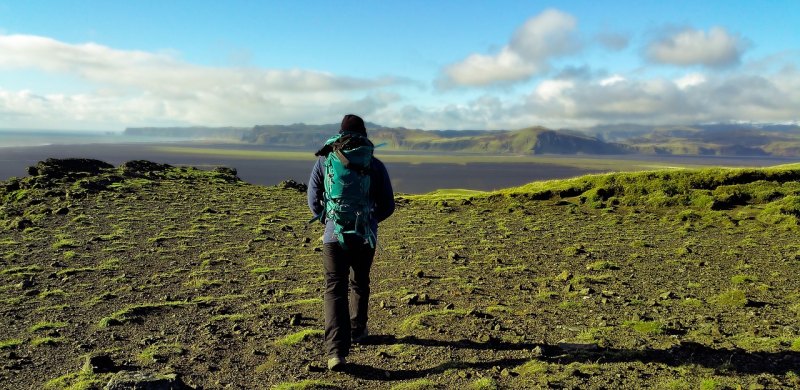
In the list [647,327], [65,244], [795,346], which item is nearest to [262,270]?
[65,244]

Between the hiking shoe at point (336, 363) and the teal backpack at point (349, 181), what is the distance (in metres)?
1.66

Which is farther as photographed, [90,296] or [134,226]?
[134,226]

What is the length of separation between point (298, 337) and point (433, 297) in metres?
3.59

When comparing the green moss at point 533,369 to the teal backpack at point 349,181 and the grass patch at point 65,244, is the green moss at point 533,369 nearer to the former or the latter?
the teal backpack at point 349,181

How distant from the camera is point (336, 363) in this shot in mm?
7020

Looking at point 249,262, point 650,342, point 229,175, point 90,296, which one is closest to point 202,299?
point 90,296

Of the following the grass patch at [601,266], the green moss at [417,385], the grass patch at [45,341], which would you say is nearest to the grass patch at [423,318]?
the green moss at [417,385]

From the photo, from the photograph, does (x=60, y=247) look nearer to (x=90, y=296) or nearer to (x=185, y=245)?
(x=185, y=245)

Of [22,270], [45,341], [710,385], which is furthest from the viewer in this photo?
[22,270]

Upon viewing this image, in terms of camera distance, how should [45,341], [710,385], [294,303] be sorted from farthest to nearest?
[294,303], [45,341], [710,385]

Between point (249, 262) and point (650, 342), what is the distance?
36.5 ft

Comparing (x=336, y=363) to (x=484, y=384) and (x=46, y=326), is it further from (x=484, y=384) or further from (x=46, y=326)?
(x=46, y=326)

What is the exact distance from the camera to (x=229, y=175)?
138 ft

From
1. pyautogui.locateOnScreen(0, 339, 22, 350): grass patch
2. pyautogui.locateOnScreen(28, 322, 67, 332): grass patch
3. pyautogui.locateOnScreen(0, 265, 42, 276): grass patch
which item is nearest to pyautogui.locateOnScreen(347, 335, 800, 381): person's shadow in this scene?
pyautogui.locateOnScreen(0, 339, 22, 350): grass patch
